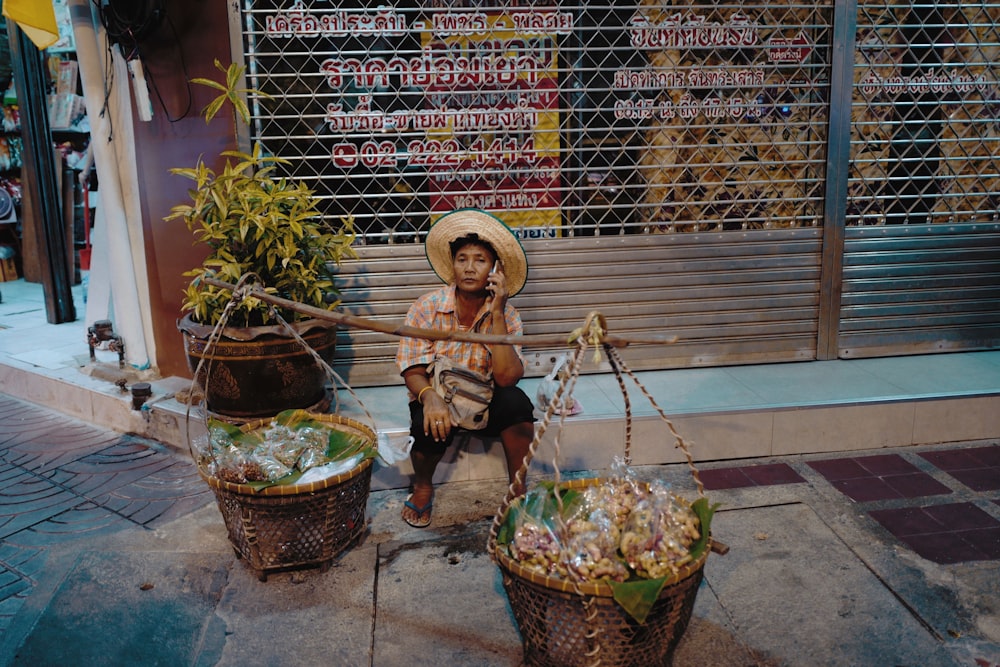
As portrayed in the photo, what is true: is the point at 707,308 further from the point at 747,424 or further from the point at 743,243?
the point at 747,424

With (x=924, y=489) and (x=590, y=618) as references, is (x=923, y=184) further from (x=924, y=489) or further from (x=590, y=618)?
(x=590, y=618)

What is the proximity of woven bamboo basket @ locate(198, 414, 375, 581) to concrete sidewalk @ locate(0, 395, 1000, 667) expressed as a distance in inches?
4.8

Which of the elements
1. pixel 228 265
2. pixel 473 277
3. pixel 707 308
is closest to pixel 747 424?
pixel 707 308

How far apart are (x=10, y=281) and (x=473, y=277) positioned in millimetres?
9736

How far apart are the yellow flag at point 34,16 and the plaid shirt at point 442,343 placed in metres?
3.17

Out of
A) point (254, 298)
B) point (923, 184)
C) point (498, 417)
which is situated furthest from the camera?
point (923, 184)

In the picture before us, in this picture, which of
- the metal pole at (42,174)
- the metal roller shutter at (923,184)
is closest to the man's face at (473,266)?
the metal roller shutter at (923,184)

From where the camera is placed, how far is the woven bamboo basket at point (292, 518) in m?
3.46

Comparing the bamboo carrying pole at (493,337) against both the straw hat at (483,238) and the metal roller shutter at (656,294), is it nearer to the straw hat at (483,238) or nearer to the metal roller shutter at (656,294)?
the straw hat at (483,238)

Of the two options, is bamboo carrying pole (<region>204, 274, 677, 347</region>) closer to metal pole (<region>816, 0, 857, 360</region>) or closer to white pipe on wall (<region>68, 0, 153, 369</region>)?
white pipe on wall (<region>68, 0, 153, 369</region>)

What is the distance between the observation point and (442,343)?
13.9 feet

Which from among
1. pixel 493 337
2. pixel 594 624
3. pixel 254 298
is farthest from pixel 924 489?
pixel 254 298

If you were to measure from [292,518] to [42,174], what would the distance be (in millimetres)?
6735

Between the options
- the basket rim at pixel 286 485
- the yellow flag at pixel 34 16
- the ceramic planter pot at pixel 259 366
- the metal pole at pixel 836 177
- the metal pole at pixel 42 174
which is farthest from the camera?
the metal pole at pixel 42 174
